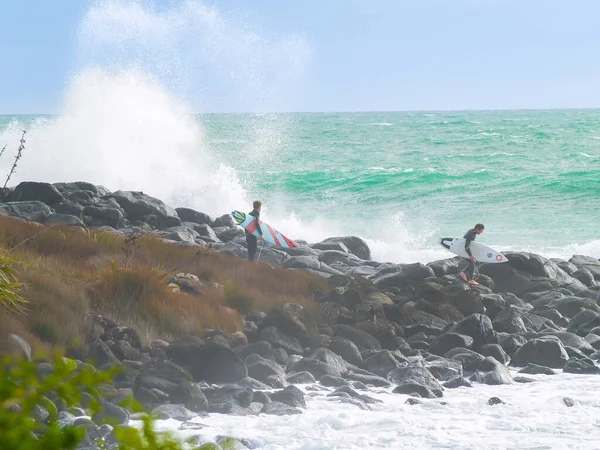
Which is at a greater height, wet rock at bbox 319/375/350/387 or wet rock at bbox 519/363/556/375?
wet rock at bbox 319/375/350/387

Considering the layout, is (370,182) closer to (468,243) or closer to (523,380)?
(468,243)

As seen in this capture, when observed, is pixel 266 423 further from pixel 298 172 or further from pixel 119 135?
pixel 298 172

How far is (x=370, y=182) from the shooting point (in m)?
41.3

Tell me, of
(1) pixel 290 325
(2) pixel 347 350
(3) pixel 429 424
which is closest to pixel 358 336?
(2) pixel 347 350

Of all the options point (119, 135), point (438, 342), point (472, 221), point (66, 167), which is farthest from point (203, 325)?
point (119, 135)

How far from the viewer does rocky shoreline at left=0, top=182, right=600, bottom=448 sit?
27.5 ft

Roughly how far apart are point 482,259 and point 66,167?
821 inches

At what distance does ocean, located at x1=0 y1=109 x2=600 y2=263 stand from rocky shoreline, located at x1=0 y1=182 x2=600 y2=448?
7.95 metres

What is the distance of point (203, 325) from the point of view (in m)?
10.2

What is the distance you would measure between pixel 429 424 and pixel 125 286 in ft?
12.5

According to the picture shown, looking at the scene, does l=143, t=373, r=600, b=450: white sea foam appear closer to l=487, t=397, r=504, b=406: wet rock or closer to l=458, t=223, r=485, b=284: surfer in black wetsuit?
l=487, t=397, r=504, b=406: wet rock

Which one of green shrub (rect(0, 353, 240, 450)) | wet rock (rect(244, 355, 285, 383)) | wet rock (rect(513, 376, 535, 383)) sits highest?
green shrub (rect(0, 353, 240, 450))

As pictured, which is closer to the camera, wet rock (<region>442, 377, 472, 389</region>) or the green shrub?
the green shrub

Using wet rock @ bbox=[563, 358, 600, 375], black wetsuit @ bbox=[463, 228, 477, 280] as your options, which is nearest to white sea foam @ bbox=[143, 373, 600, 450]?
wet rock @ bbox=[563, 358, 600, 375]
